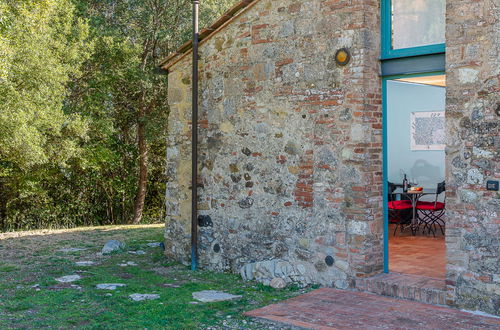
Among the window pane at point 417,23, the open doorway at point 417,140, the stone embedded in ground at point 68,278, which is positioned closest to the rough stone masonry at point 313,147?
the window pane at point 417,23

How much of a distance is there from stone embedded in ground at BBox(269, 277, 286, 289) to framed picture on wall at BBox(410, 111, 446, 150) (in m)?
5.89

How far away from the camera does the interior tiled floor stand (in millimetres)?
6258

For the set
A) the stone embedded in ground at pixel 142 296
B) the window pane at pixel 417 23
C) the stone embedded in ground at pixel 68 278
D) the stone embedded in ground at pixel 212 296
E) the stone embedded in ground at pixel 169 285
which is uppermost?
the window pane at pixel 417 23

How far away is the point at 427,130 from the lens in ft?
36.6

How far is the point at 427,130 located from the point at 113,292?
24.5 feet

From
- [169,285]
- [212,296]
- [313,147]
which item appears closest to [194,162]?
[169,285]

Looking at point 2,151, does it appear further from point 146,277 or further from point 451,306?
point 451,306

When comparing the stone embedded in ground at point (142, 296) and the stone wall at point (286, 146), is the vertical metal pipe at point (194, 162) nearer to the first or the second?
the stone wall at point (286, 146)

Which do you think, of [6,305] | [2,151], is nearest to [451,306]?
[6,305]

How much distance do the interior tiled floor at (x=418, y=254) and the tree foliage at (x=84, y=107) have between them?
7.04 metres

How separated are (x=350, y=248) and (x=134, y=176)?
11334mm

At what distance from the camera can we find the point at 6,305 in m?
5.65

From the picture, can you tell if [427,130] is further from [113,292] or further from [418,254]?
[113,292]

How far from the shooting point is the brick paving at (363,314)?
189 inches
